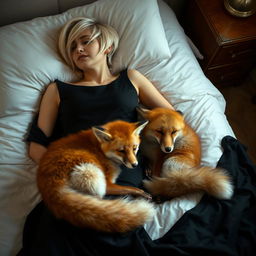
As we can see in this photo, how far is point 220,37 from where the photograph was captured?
1.71 m

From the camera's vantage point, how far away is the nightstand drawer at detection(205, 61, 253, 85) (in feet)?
6.68

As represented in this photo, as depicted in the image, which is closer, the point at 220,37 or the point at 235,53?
the point at 220,37

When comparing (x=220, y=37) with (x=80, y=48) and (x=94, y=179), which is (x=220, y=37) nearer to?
(x=80, y=48)

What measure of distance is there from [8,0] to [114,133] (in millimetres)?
1094

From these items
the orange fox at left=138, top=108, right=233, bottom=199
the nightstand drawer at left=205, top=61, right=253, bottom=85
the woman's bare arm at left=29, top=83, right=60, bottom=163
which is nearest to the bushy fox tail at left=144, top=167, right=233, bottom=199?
the orange fox at left=138, top=108, right=233, bottom=199

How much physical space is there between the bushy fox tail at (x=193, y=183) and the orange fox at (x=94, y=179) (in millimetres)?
85

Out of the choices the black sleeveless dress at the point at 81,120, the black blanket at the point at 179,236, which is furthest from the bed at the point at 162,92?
the black sleeveless dress at the point at 81,120

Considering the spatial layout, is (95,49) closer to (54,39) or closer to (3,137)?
(54,39)

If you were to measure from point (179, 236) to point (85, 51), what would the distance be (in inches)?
41.4

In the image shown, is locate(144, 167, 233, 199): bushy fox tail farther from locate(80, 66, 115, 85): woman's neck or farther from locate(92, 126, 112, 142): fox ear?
locate(80, 66, 115, 85): woman's neck


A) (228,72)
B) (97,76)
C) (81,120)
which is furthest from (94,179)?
(228,72)

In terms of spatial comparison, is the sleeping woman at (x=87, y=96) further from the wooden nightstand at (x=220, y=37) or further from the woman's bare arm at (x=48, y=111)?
the wooden nightstand at (x=220, y=37)

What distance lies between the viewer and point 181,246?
1.04 metres

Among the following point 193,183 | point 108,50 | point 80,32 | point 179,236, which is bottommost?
point 179,236
